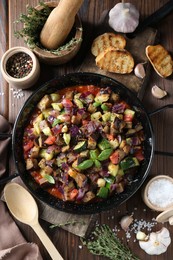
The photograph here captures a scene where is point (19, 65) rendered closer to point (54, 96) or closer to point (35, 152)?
point (54, 96)

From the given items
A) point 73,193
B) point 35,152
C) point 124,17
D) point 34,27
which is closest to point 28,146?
point 35,152

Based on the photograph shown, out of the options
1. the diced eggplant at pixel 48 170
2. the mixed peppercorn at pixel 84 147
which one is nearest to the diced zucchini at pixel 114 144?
the mixed peppercorn at pixel 84 147

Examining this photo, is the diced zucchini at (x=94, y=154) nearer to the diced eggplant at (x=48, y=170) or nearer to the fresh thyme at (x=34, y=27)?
the diced eggplant at (x=48, y=170)

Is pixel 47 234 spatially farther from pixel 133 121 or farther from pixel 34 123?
pixel 133 121

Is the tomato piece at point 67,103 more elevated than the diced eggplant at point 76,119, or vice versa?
the tomato piece at point 67,103

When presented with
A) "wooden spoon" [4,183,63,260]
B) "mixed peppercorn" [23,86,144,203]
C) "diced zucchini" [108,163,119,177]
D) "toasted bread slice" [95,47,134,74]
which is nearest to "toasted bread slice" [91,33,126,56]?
"toasted bread slice" [95,47,134,74]
